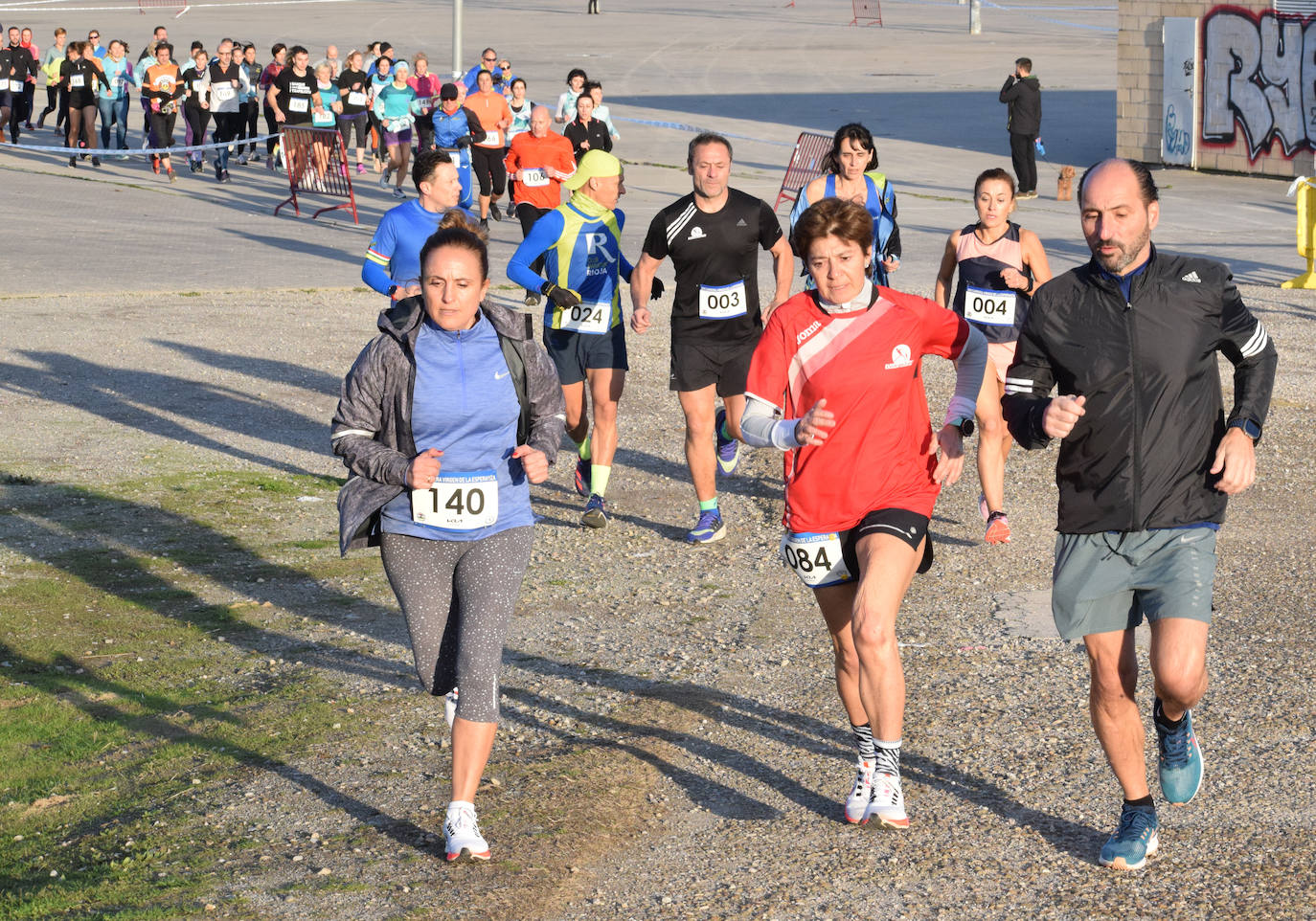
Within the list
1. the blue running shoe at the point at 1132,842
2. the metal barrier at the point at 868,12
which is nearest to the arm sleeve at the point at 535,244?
the blue running shoe at the point at 1132,842

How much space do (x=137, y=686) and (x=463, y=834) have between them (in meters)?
2.39

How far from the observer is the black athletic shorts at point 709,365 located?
353 inches

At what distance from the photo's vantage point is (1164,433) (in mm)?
4781

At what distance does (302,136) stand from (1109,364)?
19.4 metres

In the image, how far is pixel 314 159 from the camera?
22.7 meters

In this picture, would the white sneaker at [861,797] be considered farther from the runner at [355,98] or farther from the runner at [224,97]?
the runner at [224,97]

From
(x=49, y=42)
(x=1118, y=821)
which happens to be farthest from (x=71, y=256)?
(x=49, y=42)

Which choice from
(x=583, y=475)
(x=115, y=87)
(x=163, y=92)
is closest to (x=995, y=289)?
(x=583, y=475)

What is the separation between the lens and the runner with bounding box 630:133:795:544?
8836 millimetres

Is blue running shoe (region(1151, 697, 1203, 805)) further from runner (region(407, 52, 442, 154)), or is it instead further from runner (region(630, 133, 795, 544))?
runner (region(407, 52, 442, 154))

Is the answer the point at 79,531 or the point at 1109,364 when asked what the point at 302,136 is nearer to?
the point at 79,531

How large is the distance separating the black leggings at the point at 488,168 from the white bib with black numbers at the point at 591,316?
42.0 feet

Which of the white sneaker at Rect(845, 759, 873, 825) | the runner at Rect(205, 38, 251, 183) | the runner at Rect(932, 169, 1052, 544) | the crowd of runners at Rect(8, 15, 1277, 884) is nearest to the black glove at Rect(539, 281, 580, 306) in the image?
the runner at Rect(932, 169, 1052, 544)

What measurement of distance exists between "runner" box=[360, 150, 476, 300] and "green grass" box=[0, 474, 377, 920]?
4.99 ft
